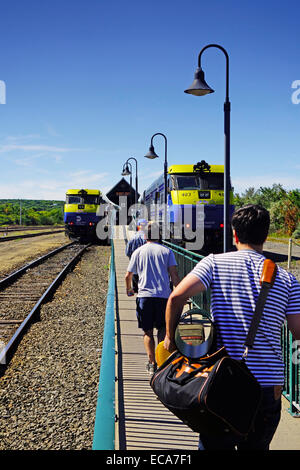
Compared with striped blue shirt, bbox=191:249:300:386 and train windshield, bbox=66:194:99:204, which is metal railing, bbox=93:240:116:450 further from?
train windshield, bbox=66:194:99:204

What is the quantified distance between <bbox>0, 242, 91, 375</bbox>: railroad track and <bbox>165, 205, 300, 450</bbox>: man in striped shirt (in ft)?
17.8

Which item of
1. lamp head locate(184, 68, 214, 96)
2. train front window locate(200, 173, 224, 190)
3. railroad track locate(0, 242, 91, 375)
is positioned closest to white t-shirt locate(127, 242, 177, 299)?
railroad track locate(0, 242, 91, 375)

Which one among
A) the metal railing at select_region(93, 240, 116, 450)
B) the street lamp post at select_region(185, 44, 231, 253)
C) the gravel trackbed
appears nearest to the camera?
the metal railing at select_region(93, 240, 116, 450)

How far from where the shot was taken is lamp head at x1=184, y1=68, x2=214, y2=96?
10602 millimetres

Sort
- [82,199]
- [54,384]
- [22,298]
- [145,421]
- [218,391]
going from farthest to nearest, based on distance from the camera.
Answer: [82,199]
[22,298]
[54,384]
[145,421]
[218,391]

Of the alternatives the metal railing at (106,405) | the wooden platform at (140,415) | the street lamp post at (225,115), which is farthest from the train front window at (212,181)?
the metal railing at (106,405)

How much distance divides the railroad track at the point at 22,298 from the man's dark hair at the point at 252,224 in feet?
18.3

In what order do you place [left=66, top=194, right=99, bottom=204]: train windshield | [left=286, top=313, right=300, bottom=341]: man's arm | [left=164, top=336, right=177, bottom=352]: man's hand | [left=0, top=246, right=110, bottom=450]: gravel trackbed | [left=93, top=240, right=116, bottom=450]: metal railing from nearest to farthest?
1. [left=286, top=313, right=300, bottom=341]: man's arm
2. [left=164, top=336, right=177, bottom=352]: man's hand
3. [left=93, top=240, right=116, bottom=450]: metal railing
4. [left=0, top=246, right=110, bottom=450]: gravel trackbed
5. [left=66, top=194, right=99, bottom=204]: train windshield

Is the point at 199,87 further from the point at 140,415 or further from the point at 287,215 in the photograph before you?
the point at 287,215

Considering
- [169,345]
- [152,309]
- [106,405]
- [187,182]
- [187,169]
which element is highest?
[187,169]

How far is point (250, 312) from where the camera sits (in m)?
2.56

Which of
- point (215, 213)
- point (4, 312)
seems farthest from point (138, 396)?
point (215, 213)

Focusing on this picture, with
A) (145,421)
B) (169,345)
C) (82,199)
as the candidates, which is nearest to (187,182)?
(82,199)

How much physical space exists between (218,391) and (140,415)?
Answer: 9.18ft
